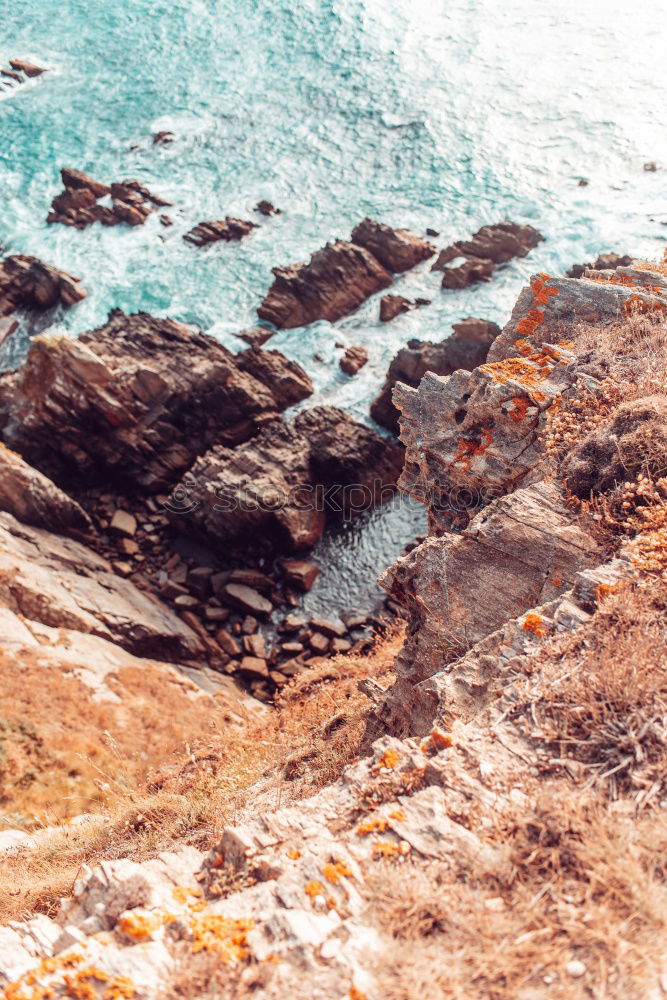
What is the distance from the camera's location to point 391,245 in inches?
938

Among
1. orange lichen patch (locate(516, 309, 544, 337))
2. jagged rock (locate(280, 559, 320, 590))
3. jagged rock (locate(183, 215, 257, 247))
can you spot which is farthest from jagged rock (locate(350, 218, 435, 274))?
orange lichen patch (locate(516, 309, 544, 337))

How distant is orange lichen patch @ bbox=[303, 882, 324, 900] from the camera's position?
3424mm

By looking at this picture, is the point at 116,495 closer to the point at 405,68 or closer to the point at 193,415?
the point at 193,415

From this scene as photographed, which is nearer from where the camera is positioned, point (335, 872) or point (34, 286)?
point (335, 872)

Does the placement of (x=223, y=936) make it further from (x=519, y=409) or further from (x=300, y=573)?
(x=300, y=573)

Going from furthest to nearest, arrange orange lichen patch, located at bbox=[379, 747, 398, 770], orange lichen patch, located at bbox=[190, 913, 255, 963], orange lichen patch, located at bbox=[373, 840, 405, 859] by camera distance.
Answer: orange lichen patch, located at bbox=[379, 747, 398, 770] → orange lichen patch, located at bbox=[373, 840, 405, 859] → orange lichen patch, located at bbox=[190, 913, 255, 963]

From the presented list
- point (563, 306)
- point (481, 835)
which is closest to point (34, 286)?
point (563, 306)

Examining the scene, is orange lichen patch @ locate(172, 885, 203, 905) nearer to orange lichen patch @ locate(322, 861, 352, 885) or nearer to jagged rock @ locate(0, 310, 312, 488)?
orange lichen patch @ locate(322, 861, 352, 885)

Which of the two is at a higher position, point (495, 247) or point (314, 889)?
point (495, 247)

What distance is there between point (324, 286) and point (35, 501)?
40.7 feet

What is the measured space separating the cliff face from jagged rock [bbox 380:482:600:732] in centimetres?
2

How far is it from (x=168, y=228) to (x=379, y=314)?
10.3 meters

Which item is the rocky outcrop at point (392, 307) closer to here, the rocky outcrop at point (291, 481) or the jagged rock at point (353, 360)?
the jagged rock at point (353, 360)

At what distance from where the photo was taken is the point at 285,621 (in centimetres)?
1623
